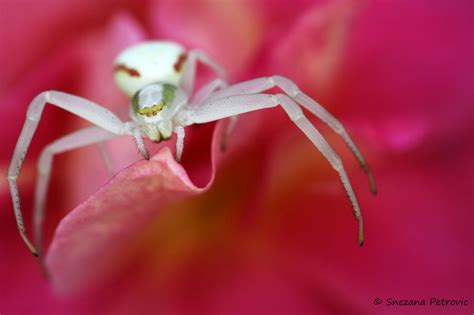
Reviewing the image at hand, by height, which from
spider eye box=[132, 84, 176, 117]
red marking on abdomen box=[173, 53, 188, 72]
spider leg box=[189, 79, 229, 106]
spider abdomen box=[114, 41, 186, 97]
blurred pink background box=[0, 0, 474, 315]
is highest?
spider abdomen box=[114, 41, 186, 97]

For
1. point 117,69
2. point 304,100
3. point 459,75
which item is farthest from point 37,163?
point 459,75

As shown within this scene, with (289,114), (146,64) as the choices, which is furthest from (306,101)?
(146,64)

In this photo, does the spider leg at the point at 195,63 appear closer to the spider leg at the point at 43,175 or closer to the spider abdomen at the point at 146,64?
the spider abdomen at the point at 146,64

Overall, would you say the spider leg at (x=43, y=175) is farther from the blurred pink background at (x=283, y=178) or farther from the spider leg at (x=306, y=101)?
the spider leg at (x=306, y=101)

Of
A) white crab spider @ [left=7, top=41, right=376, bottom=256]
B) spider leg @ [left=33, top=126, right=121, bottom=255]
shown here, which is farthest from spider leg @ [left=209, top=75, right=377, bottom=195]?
spider leg @ [left=33, top=126, right=121, bottom=255]

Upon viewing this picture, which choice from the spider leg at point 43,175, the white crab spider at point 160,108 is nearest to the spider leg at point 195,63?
the white crab spider at point 160,108

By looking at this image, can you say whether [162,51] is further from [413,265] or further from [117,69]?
[413,265]

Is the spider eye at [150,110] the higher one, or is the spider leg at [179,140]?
the spider eye at [150,110]

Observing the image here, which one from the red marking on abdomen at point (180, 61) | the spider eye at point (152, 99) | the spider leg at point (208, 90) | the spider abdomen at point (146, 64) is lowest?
the spider leg at point (208, 90)

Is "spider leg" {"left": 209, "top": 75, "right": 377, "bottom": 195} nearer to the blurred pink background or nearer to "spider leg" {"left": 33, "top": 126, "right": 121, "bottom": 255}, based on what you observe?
the blurred pink background
